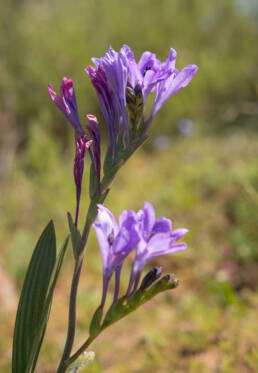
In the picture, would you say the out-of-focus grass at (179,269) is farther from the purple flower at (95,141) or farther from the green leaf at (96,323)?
the purple flower at (95,141)

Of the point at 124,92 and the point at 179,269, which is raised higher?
the point at 179,269

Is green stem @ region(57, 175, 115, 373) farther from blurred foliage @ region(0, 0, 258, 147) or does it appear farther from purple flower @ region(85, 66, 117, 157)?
blurred foliage @ region(0, 0, 258, 147)

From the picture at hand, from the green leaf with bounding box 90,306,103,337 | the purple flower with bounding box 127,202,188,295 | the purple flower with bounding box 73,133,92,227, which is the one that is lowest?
the green leaf with bounding box 90,306,103,337

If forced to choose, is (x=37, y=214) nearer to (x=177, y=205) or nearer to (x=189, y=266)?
(x=177, y=205)

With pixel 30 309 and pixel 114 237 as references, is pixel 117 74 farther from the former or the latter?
pixel 30 309

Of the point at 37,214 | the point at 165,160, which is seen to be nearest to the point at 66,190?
the point at 37,214

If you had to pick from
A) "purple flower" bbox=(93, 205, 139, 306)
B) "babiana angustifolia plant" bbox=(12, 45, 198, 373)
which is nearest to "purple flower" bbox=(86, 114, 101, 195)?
"babiana angustifolia plant" bbox=(12, 45, 198, 373)

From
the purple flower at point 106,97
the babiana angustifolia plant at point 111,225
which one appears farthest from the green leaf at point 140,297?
the purple flower at point 106,97

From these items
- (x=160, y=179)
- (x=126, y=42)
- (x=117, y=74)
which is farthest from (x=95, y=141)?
(x=126, y=42)
